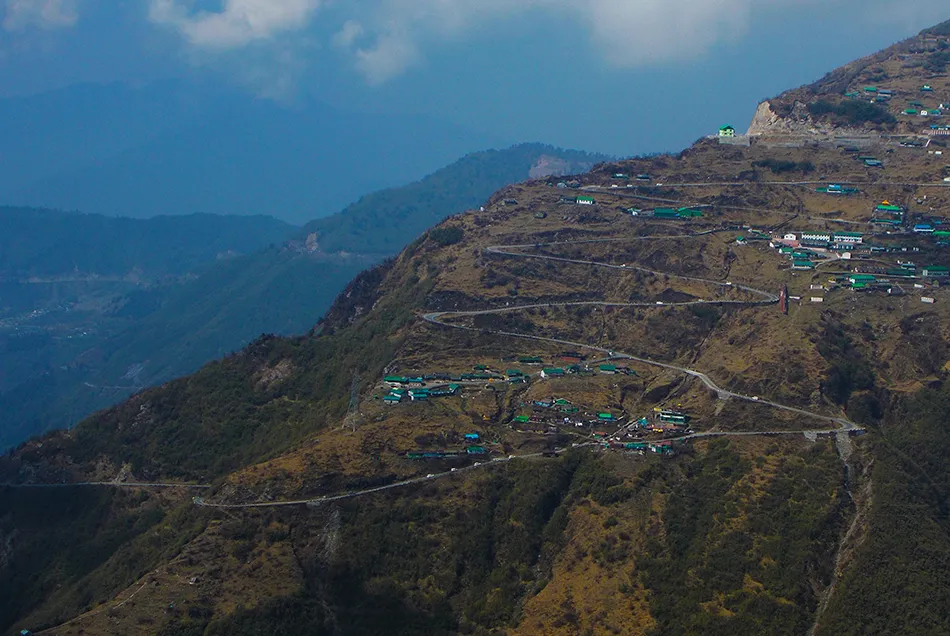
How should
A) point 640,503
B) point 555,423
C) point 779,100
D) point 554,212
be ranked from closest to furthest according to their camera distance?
point 640,503 → point 555,423 → point 554,212 → point 779,100

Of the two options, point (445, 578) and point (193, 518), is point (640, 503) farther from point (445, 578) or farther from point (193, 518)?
point (193, 518)

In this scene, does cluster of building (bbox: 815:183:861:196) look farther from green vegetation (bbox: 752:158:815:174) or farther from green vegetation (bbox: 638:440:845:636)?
green vegetation (bbox: 638:440:845:636)

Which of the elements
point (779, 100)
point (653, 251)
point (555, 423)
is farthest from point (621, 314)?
point (779, 100)

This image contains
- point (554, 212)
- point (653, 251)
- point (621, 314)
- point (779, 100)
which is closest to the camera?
point (621, 314)

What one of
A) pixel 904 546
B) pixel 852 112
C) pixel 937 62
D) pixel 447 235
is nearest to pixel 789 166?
pixel 852 112

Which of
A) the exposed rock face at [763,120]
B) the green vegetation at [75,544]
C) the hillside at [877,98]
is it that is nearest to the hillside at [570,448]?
the green vegetation at [75,544]

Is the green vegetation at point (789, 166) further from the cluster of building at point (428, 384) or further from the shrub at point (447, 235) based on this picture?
the cluster of building at point (428, 384)

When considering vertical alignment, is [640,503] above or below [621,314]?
below
